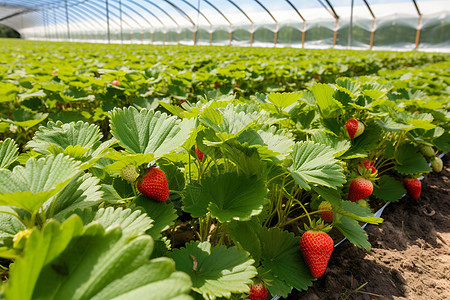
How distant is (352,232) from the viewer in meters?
1.16

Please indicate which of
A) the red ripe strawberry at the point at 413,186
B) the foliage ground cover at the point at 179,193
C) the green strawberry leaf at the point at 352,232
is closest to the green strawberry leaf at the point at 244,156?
the foliage ground cover at the point at 179,193

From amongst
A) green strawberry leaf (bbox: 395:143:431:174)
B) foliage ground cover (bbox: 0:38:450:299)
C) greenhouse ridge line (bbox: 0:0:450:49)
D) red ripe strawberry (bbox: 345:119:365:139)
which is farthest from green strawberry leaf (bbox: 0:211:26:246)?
greenhouse ridge line (bbox: 0:0:450:49)

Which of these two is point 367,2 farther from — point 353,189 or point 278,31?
point 353,189

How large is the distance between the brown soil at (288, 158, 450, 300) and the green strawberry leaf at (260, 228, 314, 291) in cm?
25

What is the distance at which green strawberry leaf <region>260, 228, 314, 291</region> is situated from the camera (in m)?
1.05

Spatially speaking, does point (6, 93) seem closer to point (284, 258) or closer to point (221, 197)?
point (221, 197)

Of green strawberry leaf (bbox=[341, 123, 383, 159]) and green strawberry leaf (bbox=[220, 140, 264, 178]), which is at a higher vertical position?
green strawberry leaf (bbox=[220, 140, 264, 178])

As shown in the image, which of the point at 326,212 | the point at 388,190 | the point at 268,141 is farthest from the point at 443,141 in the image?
the point at 268,141

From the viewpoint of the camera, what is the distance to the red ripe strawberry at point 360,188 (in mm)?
1522

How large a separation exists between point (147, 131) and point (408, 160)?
5.99 feet

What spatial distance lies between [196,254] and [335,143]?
88cm

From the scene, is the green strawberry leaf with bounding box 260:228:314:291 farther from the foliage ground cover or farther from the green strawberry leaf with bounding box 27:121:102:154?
the green strawberry leaf with bounding box 27:121:102:154

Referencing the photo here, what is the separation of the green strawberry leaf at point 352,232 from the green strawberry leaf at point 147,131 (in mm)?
679

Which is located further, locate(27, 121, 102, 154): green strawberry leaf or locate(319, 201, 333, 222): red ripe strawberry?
locate(319, 201, 333, 222): red ripe strawberry
